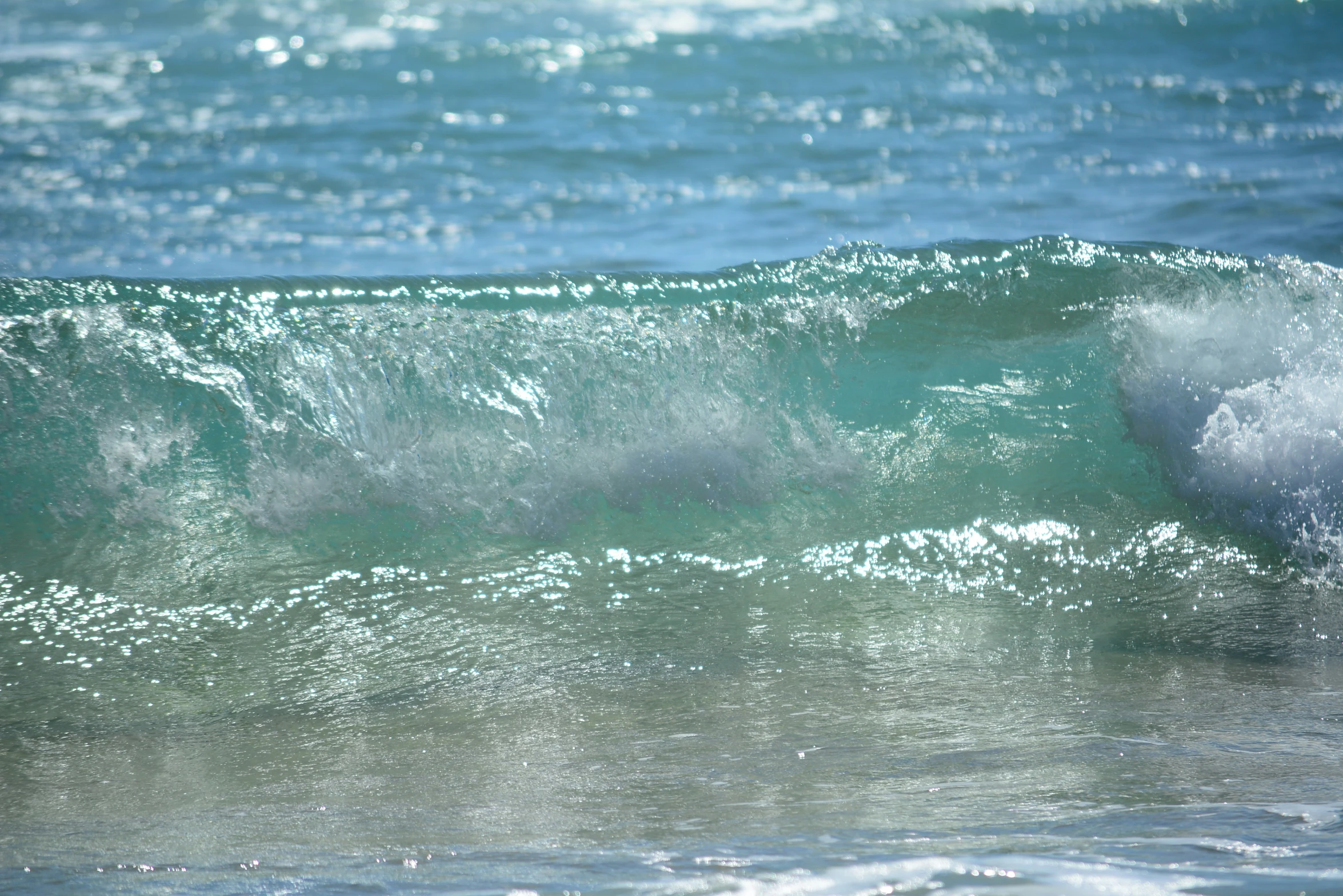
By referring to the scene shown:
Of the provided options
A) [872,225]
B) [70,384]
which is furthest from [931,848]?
[872,225]

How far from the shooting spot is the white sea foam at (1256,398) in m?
3.81

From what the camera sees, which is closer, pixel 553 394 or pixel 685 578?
pixel 685 578

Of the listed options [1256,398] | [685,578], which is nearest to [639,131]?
[1256,398]

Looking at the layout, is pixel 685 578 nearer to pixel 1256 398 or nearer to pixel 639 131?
pixel 1256 398

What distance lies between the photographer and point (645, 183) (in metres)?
8.40

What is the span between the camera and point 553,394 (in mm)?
4059

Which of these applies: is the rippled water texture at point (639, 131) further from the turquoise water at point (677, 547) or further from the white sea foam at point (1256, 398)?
the white sea foam at point (1256, 398)

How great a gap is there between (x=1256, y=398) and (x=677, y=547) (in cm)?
216

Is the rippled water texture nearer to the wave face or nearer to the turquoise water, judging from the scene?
the turquoise water

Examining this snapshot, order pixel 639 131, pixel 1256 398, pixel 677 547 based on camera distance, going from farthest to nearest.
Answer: pixel 639 131, pixel 1256 398, pixel 677 547

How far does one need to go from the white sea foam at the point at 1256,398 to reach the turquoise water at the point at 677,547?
0.06 feet

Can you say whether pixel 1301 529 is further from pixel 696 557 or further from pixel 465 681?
pixel 465 681

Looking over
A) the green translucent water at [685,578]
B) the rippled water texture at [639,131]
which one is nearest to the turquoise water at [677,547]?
the green translucent water at [685,578]

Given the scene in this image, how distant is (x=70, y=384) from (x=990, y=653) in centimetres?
319
